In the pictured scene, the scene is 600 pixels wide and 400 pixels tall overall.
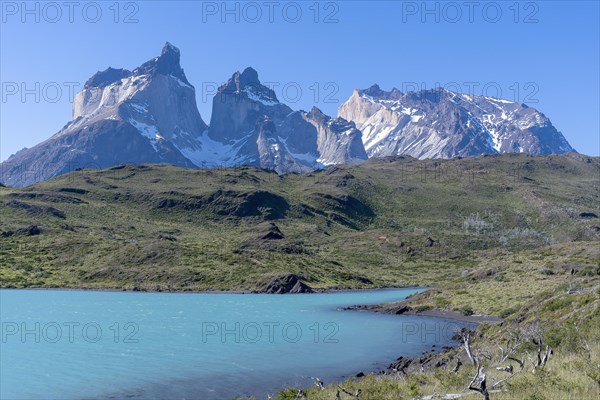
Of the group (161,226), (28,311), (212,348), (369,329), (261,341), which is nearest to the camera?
(212,348)

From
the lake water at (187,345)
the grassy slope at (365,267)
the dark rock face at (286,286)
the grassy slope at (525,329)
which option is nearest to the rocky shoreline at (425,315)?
the grassy slope at (525,329)

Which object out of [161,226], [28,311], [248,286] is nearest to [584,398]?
[28,311]

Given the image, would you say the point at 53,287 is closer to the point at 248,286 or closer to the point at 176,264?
the point at 176,264

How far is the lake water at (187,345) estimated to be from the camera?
107ft

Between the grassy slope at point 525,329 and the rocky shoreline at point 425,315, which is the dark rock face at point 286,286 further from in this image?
the grassy slope at point 525,329

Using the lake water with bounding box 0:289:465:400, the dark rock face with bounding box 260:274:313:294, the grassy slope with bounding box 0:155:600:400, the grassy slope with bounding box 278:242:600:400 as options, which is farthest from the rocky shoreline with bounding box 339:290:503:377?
the dark rock face with bounding box 260:274:313:294

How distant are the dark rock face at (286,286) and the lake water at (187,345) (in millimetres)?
20998

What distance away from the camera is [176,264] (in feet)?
396

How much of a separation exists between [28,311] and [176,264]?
5203 cm

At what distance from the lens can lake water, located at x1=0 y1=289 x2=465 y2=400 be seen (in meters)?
32.6

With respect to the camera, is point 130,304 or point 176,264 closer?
point 130,304

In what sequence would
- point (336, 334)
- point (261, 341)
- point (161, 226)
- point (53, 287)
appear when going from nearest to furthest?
1. point (261, 341)
2. point (336, 334)
3. point (53, 287)
4. point (161, 226)

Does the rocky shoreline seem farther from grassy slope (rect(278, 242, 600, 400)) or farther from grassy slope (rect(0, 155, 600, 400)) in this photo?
grassy slope (rect(0, 155, 600, 400))

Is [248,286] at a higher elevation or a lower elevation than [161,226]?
lower
